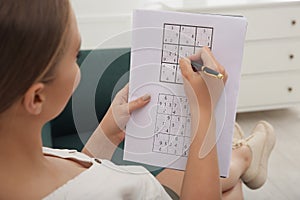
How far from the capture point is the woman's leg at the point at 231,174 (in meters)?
1.28

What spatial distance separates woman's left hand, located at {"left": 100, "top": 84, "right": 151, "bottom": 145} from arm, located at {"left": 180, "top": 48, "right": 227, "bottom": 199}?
117 mm

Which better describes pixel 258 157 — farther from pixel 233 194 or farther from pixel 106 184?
pixel 106 184

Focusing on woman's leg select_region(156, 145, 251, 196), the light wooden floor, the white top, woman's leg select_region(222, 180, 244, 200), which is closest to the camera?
the white top

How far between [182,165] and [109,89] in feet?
0.72

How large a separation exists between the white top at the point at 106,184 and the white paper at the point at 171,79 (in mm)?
124

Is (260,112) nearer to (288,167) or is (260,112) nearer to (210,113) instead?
(288,167)

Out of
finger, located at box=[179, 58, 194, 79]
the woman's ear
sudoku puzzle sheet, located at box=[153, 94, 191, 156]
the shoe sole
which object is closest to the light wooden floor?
the shoe sole

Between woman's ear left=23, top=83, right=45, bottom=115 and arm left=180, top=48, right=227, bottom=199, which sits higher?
woman's ear left=23, top=83, right=45, bottom=115

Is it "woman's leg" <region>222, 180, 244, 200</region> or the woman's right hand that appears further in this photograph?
"woman's leg" <region>222, 180, 244, 200</region>

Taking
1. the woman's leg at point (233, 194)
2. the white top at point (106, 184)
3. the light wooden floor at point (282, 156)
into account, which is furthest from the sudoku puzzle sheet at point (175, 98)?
the light wooden floor at point (282, 156)

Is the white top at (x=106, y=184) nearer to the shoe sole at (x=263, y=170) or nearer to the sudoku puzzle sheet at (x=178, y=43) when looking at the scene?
the sudoku puzzle sheet at (x=178, y=43)

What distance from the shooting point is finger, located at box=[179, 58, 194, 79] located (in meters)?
0.93

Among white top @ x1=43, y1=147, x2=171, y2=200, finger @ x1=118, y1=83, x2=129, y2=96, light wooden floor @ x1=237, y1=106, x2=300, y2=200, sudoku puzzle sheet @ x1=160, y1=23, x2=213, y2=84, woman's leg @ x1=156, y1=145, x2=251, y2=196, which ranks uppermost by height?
sudoku puzzle sheet @ x1=160, y1=23, x2=213, y2=84

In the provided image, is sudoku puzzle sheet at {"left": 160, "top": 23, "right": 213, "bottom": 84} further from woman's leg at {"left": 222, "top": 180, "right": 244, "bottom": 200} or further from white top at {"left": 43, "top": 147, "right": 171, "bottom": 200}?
woman's leg at {"left": 222, "top": 180, "right": 244, "bottom": 200}
